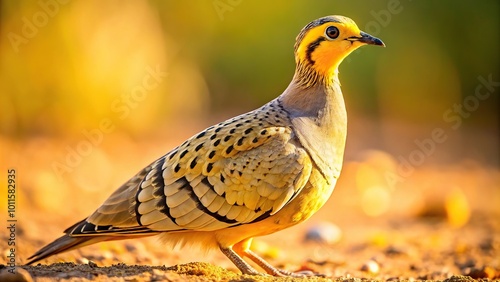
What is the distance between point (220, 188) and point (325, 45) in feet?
4.74

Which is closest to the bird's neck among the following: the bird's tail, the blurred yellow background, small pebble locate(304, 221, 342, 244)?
the bird's tail

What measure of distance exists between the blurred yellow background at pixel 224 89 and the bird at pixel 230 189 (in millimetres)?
3796

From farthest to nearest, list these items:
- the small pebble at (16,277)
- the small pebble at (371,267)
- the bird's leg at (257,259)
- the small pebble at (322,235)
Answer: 1. the small pebble at (322,235)
2. the small pebble at (371,267)
3. the bird's leg at (257,259)
4. the small pebble at (16,277)

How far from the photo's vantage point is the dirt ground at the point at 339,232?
5465 millimetres

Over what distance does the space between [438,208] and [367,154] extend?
3990mm

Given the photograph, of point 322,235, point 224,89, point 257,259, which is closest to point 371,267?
point 257,259

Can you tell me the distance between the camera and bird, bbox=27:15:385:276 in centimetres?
565

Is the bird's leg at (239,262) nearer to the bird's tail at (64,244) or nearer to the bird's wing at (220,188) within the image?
the bird's wing at (220,188)

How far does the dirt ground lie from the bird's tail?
103 mm

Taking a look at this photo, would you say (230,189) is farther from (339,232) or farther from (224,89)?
(224,89)

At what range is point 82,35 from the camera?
13.0 metres

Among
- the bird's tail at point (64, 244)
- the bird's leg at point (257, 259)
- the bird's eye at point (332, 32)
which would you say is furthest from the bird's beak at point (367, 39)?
the bird's tail at point (64, 244)

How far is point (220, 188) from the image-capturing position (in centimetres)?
573

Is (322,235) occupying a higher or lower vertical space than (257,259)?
higher
